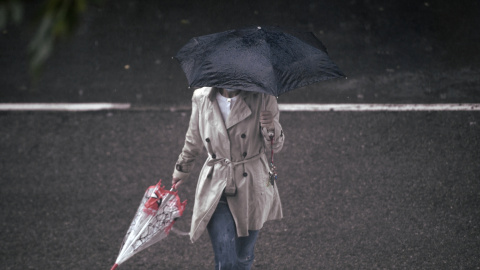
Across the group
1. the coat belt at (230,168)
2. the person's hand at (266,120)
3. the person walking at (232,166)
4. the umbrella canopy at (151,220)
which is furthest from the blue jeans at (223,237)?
the person's hand at (266,120)

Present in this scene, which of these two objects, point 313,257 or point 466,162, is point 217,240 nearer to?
point 313,257

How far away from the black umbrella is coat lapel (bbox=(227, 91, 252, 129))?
0.26 metres

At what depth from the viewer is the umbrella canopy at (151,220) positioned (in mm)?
3639

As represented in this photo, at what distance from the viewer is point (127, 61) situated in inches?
291

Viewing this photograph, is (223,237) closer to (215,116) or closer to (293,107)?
(215,116)

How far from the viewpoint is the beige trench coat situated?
354 centimetres

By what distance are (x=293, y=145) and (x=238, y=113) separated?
2.45 metres

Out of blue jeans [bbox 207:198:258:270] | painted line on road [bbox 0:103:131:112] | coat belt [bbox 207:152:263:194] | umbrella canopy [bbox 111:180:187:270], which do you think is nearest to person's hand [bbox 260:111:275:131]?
coat belt [bbox 207:152:263:194]

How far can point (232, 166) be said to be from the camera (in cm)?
360

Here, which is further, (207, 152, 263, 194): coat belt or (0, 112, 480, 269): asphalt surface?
(0, 112, 480, 269): asphalt surface

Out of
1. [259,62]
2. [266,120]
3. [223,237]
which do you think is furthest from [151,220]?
[259,62]

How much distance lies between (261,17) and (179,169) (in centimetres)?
478

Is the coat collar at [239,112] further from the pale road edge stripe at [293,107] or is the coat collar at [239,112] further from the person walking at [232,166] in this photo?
the pale road edge stripe at [293,107]

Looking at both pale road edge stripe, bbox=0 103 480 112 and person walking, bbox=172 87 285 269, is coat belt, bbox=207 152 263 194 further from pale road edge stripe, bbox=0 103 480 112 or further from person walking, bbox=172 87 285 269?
pale road edge stripe, bbox=0 103 480 112
